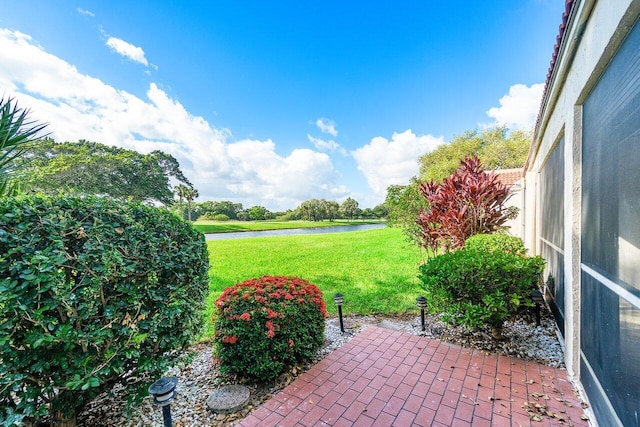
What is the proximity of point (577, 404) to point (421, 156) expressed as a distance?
102 feet

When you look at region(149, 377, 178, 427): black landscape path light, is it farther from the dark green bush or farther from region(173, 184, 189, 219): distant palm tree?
region(173, 184, 189, 219): distant palm tree

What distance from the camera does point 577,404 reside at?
7.61 ft

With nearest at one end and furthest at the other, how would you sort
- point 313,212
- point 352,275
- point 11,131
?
point 11,131, point 352,275, point 313,212

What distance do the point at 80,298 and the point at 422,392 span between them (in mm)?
3106

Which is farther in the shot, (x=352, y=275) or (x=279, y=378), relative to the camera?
(x=352, y=275)

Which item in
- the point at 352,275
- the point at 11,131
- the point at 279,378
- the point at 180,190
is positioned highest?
the point at 180,190

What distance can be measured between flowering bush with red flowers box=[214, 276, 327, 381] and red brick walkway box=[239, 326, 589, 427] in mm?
298

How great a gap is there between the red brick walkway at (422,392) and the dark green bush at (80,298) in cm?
121

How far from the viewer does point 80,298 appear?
184cm

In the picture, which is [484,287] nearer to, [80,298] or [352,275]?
[80,298]

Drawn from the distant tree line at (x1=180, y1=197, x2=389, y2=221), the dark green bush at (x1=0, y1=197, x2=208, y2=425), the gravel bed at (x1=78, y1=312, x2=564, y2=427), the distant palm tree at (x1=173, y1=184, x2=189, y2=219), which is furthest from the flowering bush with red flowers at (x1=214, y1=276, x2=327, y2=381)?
the distant tree line at (x1=180, y1=197, x2=389, y2=221)

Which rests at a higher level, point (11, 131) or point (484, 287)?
point (11, 131)

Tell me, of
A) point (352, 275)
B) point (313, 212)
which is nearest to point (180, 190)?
point (313, 212)

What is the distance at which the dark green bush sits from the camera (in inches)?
64.6
